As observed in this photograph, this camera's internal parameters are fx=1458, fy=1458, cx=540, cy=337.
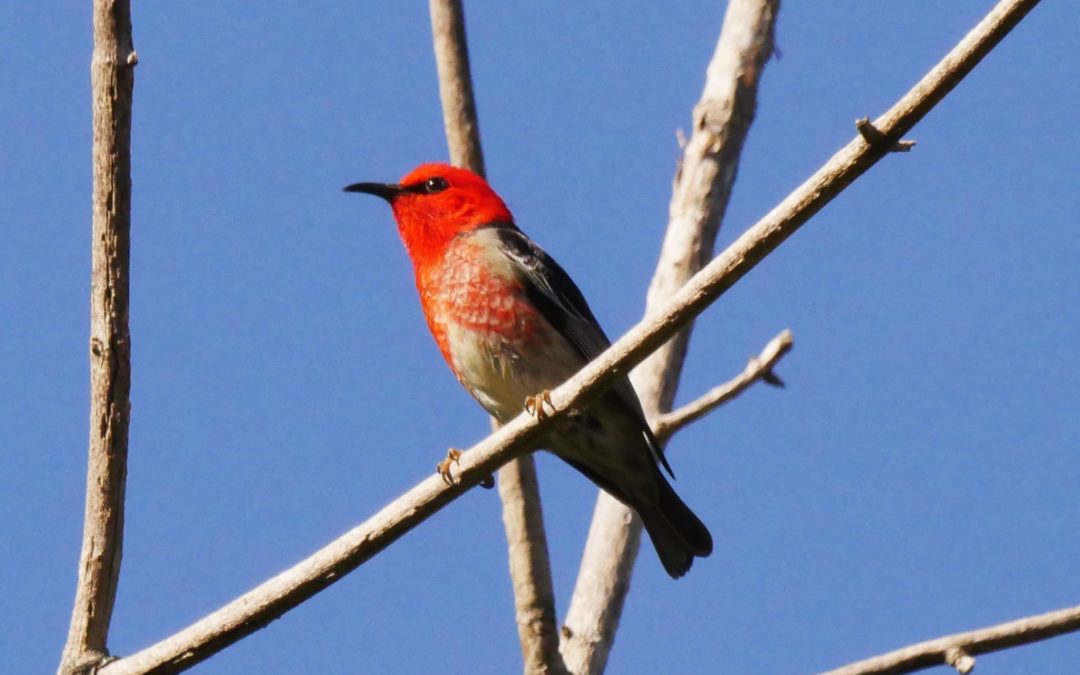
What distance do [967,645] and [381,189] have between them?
458cm

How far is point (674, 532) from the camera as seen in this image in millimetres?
7227

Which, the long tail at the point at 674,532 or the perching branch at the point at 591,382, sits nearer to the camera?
the perching branch at the point at 591,382

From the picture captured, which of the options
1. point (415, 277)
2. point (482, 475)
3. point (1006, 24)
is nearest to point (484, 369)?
point (415, 277)

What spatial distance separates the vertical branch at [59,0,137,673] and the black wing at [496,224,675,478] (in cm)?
276

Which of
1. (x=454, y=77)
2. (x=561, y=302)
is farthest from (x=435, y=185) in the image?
(x=561, y=302)

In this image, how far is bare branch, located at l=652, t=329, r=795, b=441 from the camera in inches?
253

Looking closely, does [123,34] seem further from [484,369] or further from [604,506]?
[604,506]

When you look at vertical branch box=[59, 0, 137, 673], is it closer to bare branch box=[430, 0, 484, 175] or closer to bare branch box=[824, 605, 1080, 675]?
bare branch box=[824, 605, 1080, 675]

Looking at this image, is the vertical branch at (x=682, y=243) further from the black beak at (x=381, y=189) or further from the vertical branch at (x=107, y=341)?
the vertical branch at (x=107, y=341)

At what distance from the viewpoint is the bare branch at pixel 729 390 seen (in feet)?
21.1

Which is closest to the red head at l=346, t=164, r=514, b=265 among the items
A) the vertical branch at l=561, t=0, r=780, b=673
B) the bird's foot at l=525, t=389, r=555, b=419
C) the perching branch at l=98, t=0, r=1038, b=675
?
the vertical branch at l=561, t=0, r=780, b=673

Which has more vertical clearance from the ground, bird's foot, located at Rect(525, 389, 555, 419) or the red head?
the red head

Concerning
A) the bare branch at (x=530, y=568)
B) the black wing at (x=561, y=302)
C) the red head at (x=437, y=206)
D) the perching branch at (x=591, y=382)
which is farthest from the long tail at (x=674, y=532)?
the perching branch at (x=591, y=382)

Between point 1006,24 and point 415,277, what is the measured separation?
425 centimetres
